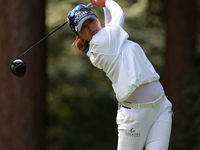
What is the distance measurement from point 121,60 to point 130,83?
0.67ft

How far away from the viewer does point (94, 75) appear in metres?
9.66

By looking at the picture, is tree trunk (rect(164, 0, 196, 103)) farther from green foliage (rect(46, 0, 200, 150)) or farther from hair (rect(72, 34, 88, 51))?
hair (rect(72, 34, 88, 51))

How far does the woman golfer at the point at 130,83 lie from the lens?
11.3ft

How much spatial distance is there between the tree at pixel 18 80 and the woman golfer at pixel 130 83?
2973mm

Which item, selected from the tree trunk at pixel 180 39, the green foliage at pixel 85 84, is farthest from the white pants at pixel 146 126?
the tree trunk at pixel 180 39

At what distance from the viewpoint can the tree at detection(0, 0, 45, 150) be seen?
21.0ft

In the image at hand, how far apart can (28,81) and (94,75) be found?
332cm

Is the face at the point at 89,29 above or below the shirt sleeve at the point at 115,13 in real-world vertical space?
below

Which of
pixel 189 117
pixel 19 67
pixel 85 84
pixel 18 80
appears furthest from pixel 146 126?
pixel 85 84

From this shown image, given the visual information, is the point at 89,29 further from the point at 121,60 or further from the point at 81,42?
→ the point at 121,60

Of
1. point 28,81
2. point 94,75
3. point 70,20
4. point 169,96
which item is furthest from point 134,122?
point 94,75

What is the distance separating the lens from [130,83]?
3.40m

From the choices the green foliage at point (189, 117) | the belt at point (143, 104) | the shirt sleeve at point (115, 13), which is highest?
the shirt sleeve at point (115, 13)

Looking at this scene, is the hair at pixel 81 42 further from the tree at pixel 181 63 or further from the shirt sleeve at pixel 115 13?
the tree at pixel 181 63
